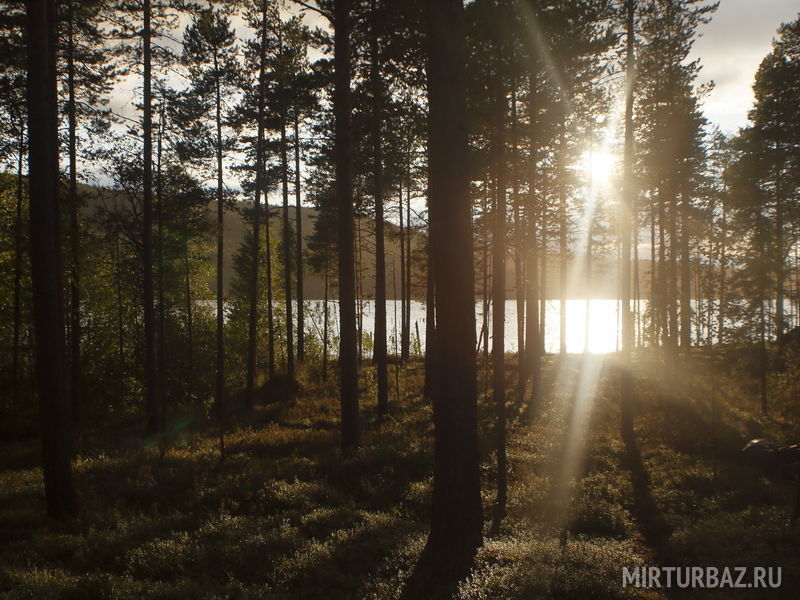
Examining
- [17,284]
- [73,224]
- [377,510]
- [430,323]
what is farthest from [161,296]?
[377,510]

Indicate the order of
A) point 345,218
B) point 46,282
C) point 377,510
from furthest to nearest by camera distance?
point 345,218
point 377,510
point 46,282

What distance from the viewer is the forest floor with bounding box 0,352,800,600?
21.0ft

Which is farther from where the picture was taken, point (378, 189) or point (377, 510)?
point (378, 189)

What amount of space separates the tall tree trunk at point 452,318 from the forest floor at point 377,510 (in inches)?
25.8

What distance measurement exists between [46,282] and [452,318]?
21.9 feet

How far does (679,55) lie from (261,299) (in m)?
30.9

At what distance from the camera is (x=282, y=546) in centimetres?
727

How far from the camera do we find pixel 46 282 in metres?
8.43

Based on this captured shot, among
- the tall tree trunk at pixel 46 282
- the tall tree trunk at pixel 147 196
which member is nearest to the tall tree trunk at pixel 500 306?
the tall tree trunk at pixel 46 282

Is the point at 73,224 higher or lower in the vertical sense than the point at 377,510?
higher

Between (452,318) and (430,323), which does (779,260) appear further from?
(452,318)

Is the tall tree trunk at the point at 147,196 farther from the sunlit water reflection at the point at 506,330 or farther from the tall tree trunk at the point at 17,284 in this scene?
the sunlit water reflection at the point at 506,330

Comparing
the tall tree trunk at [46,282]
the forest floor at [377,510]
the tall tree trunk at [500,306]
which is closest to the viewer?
the forest floor at [377,510]

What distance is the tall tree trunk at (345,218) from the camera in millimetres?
13266
